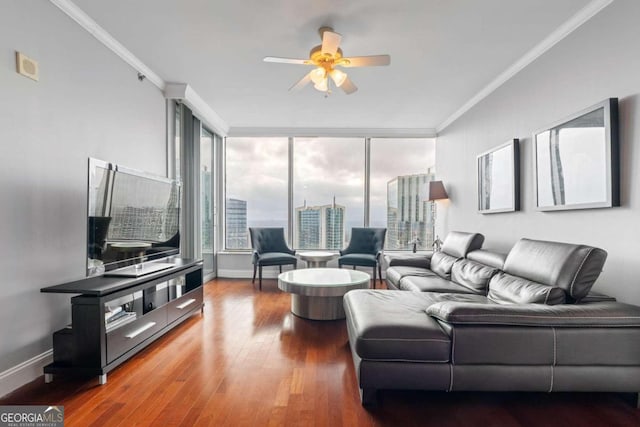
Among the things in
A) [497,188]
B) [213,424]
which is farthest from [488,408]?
[497,188]

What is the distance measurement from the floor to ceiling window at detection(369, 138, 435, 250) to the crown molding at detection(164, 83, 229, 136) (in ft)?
8.59

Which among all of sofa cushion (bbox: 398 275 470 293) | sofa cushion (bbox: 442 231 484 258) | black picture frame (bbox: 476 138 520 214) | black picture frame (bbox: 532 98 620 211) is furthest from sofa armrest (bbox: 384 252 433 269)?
black picture frame (bbox: 532 98 620 211)

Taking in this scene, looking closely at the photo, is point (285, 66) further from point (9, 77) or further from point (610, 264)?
point (610, 264)

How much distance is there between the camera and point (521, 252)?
7.97 feet

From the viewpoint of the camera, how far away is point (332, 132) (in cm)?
529

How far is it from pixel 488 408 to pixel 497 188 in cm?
238

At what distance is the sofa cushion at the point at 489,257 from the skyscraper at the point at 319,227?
2.64 metres

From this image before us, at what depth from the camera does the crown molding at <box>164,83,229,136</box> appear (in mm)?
3557

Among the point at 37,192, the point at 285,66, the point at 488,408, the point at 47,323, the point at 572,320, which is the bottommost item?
the point at 488,408

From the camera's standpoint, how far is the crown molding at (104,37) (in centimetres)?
222

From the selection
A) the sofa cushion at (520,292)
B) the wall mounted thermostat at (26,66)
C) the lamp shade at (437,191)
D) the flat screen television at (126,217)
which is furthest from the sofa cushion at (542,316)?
the lamp shade at (437,191)

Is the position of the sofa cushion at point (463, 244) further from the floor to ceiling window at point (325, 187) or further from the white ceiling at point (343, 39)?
the floor to ceiling window at point (325, 187)

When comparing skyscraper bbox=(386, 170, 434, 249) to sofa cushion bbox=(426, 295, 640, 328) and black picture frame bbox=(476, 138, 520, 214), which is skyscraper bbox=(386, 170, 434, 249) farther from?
sofa cushion bbox=(426, 295, 640, 328)

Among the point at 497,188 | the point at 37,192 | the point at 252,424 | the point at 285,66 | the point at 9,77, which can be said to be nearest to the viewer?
the point at 252,424
